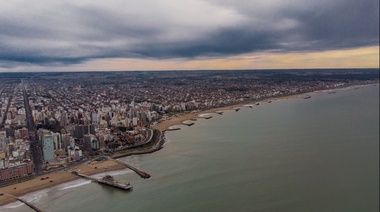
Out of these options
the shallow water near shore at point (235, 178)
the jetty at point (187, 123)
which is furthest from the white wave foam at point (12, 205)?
the jetty at point (187, 123)

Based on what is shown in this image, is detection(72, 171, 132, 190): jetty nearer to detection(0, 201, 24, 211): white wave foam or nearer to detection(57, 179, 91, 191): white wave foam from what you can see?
detection(57, 179, 91, 191): white wave foam

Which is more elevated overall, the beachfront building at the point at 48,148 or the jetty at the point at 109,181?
the beachfront building at the point at 48,148

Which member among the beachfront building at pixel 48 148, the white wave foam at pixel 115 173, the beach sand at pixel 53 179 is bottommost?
the white wave foam at pixel 115 173

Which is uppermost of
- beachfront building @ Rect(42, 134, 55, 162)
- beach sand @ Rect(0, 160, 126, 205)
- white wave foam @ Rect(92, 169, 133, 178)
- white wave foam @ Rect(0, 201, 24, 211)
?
beachfront building @ Rect(42, 134, 55, 162)

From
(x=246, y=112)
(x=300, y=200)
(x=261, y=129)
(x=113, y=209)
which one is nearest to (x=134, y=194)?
(x=113, y=209)

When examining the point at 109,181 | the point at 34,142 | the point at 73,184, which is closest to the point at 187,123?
the point at 34,142

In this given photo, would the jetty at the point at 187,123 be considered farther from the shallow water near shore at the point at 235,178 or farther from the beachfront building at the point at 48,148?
the beachfront building at the point at 48,148

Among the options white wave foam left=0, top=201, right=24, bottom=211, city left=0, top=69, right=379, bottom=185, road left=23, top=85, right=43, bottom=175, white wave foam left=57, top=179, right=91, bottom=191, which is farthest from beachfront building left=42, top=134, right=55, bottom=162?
white wave foam left=0, top=201, right=24, bottom=211

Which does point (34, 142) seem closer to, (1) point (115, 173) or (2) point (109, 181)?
(1) point (115, 173)
